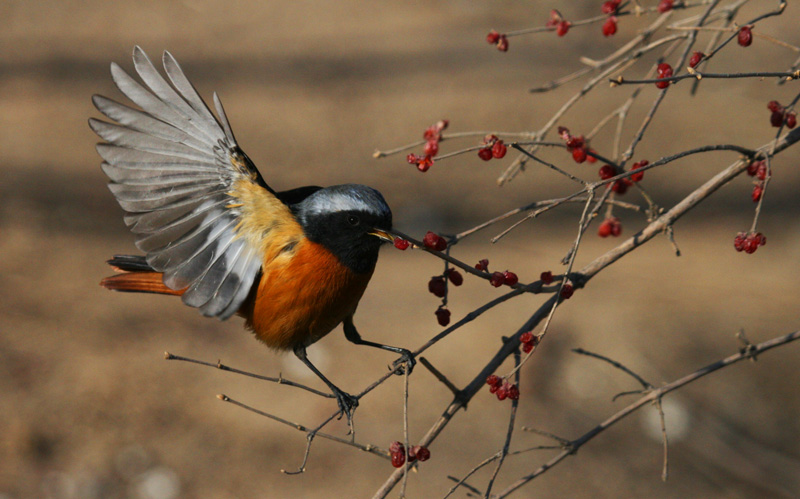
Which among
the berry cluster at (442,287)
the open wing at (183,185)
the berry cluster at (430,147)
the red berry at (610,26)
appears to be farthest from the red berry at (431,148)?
the red berry at (610,26)

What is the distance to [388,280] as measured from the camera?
6.55 meters

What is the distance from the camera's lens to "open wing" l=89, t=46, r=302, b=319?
2582mm

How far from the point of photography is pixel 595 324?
602 cm

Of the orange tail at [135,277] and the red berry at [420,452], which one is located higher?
the red berry at [420,452]

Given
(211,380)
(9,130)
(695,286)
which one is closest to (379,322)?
(211,380)

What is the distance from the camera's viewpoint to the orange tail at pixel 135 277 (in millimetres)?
3145

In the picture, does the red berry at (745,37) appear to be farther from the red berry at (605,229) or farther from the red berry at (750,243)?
the red berry at (605,229)

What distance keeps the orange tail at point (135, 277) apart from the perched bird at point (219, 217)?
0.42 m

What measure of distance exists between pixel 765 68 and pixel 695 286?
2854mm

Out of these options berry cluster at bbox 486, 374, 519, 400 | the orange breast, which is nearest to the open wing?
the orange breast

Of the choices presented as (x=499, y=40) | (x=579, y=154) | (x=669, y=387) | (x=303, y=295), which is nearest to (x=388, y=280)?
(x=303, y=295)

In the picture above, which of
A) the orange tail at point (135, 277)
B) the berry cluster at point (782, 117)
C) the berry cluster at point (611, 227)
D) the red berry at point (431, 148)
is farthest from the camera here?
the orange tail at point (135, 277)

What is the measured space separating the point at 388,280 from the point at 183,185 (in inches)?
156

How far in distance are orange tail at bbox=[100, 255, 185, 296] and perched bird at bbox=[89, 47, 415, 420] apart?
1.38 ft
